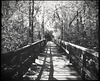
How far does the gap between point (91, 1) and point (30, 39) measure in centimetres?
538

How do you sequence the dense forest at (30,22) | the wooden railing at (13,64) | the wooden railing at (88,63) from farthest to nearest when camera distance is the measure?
the dense forest at (30,22) < the wooden railing at (88,63) < the wooden railing at (13,64)

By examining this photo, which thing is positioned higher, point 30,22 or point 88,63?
point 30,22

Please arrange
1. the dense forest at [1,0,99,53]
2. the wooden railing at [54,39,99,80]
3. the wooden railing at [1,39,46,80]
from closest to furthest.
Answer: the wooden railing at [1,39,46,80]
the wooden railing at [54,39,99,80]
the dense forest at [1,0,99,53]

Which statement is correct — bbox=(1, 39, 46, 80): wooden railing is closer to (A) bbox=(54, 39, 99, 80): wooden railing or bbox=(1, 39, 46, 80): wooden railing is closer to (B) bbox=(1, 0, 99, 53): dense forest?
(B) bbox=(1, 0, 99, 53): dense forest

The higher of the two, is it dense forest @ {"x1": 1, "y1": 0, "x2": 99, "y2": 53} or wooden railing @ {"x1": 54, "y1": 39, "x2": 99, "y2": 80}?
dense forest @ {"x1": 1, "y1": 0, "x2": 99, "y2": 53}

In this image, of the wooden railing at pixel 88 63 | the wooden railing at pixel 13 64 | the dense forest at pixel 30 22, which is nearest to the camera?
the wooden railing at pixel 13 64

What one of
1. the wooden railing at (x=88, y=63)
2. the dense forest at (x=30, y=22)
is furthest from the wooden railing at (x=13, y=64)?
the wooden railing at (x=88, y=63)

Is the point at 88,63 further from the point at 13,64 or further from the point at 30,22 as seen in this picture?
the point at 30,22

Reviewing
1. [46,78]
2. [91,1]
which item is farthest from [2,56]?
[91,1]

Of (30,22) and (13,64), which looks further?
(30,22)

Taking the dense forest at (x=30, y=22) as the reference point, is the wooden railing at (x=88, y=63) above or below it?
below

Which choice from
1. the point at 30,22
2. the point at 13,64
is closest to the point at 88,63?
the point at 13,64

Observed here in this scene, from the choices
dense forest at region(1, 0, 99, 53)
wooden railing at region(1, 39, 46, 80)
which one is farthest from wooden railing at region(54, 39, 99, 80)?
wooden railing at region(1, 39, 46, 80)

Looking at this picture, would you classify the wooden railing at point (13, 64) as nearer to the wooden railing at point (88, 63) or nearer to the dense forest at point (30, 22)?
the dense forest at point (30, 22)
